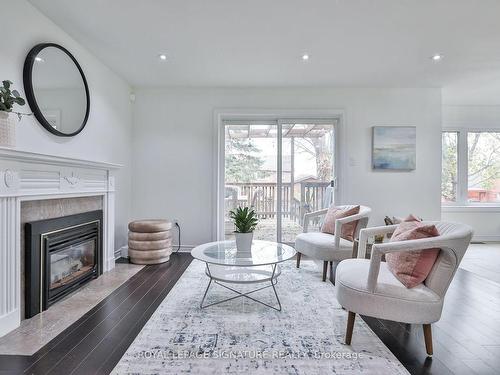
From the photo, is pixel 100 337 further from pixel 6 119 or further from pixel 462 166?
pixel 462 166

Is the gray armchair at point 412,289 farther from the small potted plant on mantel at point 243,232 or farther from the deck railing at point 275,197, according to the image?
the deck railing at point 275,197

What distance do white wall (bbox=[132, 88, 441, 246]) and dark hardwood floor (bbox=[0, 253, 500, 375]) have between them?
152 centimetres

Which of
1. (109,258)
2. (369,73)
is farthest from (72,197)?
(369,73)

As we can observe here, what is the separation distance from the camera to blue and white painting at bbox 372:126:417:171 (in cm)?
397

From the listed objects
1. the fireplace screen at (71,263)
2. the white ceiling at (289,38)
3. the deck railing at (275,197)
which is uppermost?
the white ceiling at (289,38)

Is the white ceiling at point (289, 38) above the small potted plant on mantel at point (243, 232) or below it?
above

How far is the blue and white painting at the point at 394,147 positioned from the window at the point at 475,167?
5.22ft

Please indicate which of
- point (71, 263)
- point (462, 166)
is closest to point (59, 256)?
point (71, 263)

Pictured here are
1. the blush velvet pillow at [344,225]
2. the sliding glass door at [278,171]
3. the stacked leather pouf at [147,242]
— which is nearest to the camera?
the blush velvet pillow at [344,225]

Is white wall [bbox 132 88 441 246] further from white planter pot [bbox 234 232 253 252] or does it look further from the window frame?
white planter pot [bbox 234 232 253 252]

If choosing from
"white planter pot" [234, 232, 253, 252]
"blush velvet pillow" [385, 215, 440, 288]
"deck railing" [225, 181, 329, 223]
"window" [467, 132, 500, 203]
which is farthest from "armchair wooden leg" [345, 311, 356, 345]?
"window" [467, 132, 500, 203]

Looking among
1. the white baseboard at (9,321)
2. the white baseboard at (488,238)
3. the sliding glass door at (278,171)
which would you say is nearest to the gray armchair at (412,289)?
the white baseboard at (9,321)

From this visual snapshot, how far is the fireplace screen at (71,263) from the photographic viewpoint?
2.39 meters

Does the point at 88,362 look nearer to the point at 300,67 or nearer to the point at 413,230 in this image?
the point at 413,230
